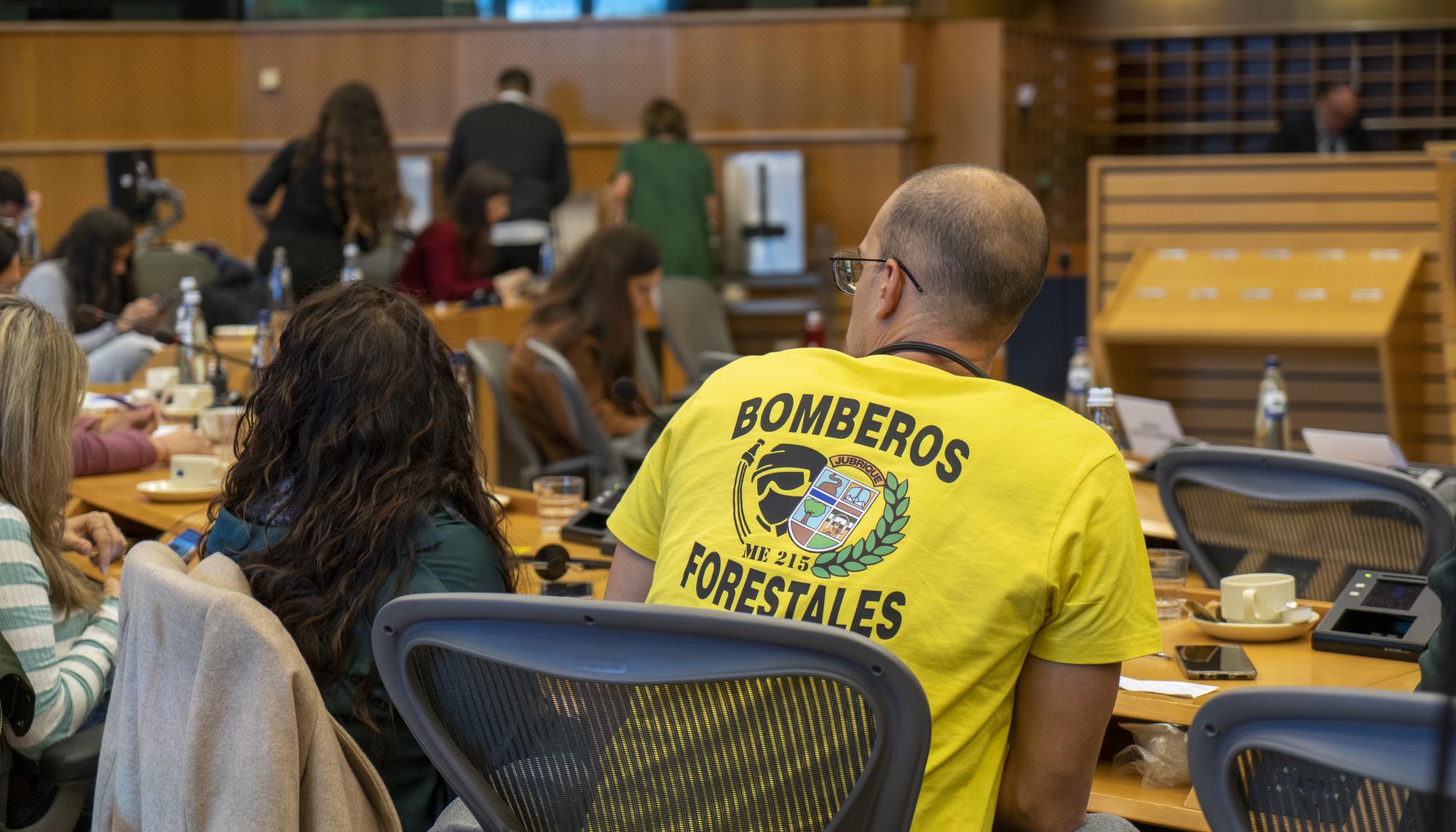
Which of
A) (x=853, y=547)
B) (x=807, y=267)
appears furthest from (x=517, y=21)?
(x=853, y=547)

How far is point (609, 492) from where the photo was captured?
2.78 metres

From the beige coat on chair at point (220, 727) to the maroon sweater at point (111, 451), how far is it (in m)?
1.87

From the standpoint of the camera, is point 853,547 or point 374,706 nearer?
point 853,547

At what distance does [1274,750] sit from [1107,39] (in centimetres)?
1287

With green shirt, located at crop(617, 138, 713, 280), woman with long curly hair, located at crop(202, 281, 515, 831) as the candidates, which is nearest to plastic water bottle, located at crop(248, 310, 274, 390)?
woman with long curly hair, located at crop(202, 281, 515, 831)

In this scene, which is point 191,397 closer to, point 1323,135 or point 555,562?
point 555,562

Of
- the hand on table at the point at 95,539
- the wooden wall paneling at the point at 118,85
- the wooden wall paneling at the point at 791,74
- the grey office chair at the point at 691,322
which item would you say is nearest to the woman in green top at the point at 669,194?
the wooden wall paneling at the point at 791,74

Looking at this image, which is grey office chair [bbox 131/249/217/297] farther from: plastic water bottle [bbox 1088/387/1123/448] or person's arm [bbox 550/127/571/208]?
plastic water bottle [bbox 1088/387/1123/448]

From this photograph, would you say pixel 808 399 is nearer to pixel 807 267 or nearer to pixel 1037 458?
pixel 1037 458

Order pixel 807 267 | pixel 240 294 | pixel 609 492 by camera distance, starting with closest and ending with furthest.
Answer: pixel 609 492, pixel 240 294, pixel 807 267

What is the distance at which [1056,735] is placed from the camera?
1.34 meters

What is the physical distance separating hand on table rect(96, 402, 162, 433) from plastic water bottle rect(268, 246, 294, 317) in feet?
5.44

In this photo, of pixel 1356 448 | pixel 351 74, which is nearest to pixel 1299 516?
pixel 1356 448

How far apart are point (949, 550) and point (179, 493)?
204 cm
